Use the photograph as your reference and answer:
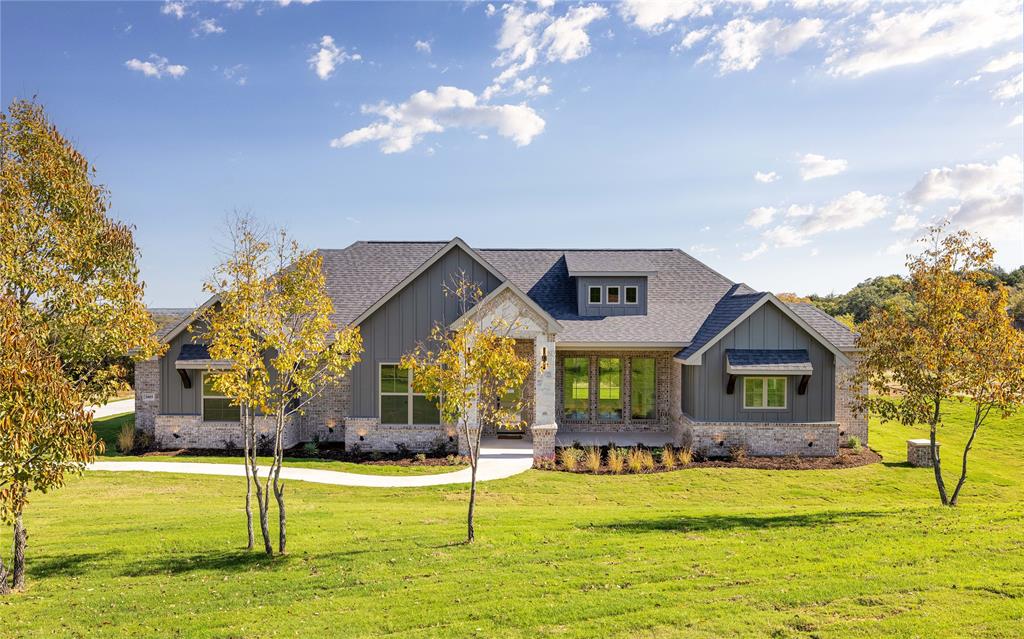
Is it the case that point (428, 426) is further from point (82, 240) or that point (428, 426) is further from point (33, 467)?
point (33, 467)

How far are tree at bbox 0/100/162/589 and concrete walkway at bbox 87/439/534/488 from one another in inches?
294

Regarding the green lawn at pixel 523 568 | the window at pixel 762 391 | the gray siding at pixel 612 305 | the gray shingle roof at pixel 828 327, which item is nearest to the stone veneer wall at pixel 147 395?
the green lawn at pixel 523 568

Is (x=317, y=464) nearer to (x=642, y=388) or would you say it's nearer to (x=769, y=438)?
(x=642, y=388)

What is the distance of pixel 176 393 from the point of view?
2062 centimetres

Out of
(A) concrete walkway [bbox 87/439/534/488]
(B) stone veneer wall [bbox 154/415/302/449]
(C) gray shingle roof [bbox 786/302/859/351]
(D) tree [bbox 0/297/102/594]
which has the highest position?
(C) gray shingle roof [bbox 786/302/859/351]

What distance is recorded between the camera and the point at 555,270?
2619 cm

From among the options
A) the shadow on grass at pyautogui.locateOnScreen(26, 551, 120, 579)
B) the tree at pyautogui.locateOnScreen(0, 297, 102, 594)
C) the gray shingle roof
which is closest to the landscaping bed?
the gray shingle roof

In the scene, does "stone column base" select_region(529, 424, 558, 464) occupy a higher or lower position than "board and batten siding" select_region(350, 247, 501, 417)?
lower

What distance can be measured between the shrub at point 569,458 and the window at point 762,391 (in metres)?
6.40

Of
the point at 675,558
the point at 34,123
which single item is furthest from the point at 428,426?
the point at 34,123

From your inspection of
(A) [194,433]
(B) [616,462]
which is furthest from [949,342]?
(A) [194,433]

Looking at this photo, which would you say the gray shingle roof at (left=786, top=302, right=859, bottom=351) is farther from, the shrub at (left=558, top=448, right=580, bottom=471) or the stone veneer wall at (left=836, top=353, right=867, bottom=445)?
the shrub at (left=558, top=448, right=580, bottom=471)

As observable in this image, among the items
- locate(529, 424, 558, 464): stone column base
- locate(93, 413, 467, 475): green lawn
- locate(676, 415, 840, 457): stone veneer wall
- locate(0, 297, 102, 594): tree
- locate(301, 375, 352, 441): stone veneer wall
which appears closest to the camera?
locate(0, 297, 102, 594): tree

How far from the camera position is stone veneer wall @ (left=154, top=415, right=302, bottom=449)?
67.3 ft
